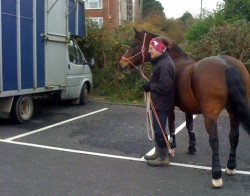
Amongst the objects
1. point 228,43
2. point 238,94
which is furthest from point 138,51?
point 228,43

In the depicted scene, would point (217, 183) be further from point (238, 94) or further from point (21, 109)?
point (21, 109)

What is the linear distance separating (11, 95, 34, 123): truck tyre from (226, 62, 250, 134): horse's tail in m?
5.19

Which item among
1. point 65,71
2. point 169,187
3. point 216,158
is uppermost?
point 65,71

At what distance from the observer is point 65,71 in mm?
10094

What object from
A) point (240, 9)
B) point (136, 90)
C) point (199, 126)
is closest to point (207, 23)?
point (240, 9)

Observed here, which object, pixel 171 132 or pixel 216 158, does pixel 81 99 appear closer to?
pixel 171 132

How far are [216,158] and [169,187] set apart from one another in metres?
0.72

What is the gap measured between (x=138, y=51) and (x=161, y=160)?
5.85ft

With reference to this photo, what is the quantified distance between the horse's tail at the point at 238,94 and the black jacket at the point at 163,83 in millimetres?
840

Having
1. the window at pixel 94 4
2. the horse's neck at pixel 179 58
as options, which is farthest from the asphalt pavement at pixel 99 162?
the window at pixel 94 4

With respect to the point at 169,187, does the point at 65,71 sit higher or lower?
higher

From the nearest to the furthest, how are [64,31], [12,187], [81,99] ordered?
Result: [12,187]
[64,31]
[81,99]

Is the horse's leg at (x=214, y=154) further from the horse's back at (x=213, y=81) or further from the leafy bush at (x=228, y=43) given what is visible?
the leafy bush at (x=228, y=43)

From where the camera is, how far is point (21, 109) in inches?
346
